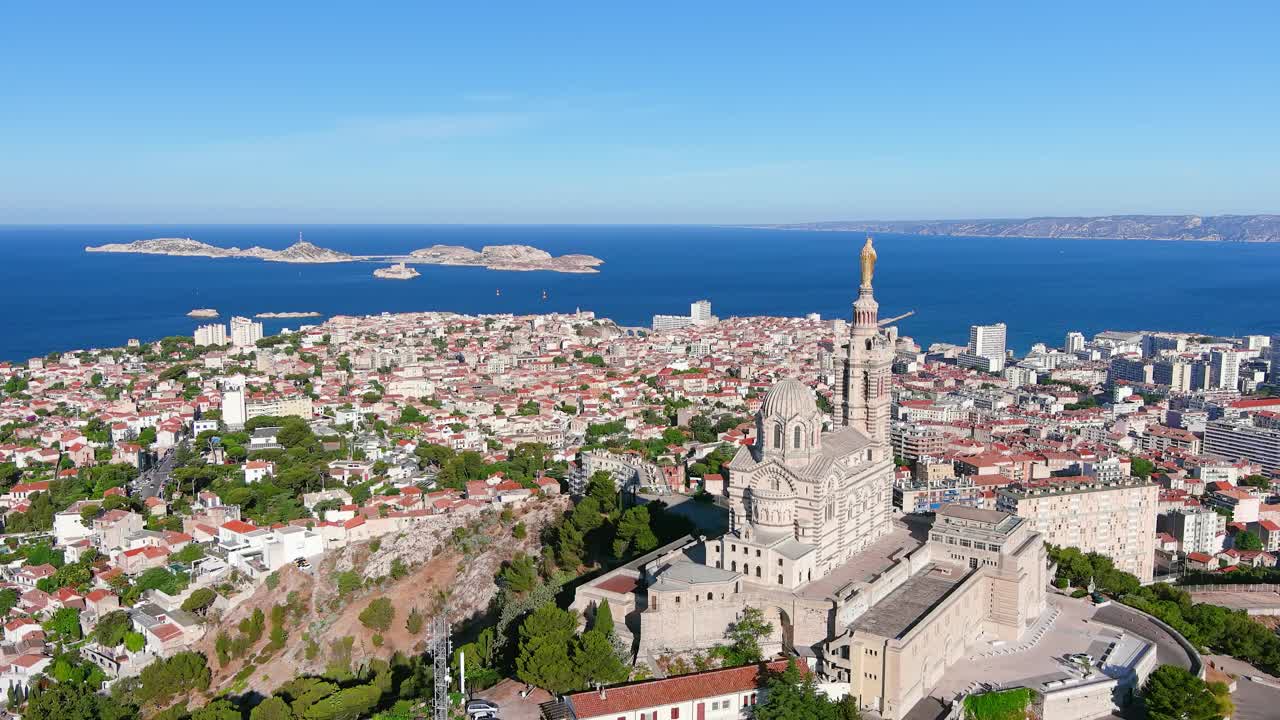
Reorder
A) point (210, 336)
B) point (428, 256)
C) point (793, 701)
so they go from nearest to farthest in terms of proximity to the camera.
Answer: point (793, 701) < point (210, 336) < point (428, 256)

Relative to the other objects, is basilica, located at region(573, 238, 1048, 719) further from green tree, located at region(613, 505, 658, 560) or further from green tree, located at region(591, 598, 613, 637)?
green tree, located at region(613, 505, 658, 560)

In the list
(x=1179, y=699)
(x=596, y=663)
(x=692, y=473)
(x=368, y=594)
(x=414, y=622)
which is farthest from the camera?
(x=692, y=473)

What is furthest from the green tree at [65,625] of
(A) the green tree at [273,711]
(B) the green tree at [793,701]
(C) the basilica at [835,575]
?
(B) the green tree at [793,701]

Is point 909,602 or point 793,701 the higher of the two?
point 909,602

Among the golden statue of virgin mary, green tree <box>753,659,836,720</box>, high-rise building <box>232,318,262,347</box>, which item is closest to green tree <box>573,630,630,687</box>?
green tree <box>753,659,836,720</box>

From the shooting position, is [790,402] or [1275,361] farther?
[1275,361]

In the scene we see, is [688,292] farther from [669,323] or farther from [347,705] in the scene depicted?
[347,705]

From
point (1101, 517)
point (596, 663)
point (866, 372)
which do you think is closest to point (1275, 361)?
point (1101, 517)
